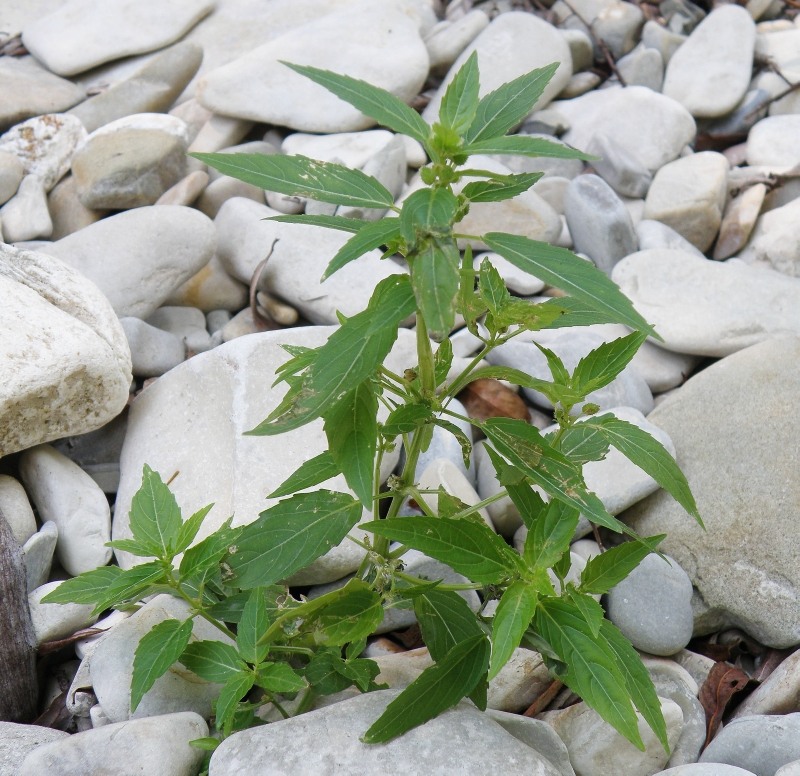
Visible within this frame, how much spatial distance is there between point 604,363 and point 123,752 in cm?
131

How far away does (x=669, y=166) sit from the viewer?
4.39 m

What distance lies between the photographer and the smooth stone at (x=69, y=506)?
111 inches

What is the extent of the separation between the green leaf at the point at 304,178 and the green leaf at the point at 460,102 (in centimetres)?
17

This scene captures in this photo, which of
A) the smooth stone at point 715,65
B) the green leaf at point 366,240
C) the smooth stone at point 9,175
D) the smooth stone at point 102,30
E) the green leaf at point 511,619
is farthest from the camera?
the smooth stone at point 102,30

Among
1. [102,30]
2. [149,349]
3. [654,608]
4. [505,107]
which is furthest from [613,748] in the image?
[102,30]

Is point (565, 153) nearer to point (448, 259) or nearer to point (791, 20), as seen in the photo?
point (448, 259)

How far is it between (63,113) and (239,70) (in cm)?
87

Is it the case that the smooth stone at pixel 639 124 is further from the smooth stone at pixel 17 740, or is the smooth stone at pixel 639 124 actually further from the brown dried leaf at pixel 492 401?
the smooth stone at pixel 17 740

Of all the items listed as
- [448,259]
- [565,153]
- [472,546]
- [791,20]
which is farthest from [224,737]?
[791,20]

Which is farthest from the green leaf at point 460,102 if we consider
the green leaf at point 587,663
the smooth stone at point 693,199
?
the smooth stone at point 693,199

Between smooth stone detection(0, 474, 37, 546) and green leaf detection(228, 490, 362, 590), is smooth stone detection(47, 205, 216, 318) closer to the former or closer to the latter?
smooth stone detection(0, 474, 37, 546)

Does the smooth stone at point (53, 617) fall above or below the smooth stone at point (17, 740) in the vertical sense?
below

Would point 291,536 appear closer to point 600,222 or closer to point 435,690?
point 435,690

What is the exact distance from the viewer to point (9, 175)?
3.96 meters
